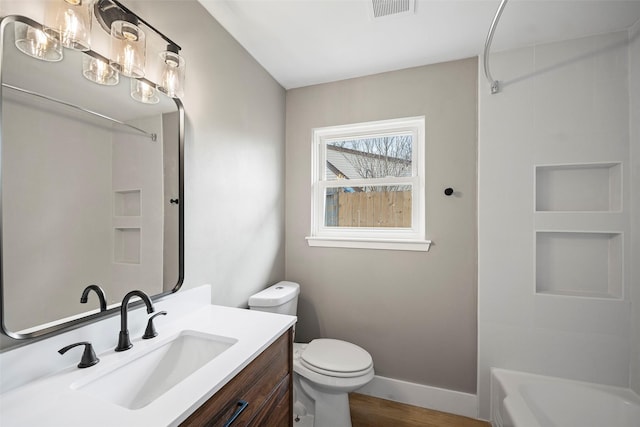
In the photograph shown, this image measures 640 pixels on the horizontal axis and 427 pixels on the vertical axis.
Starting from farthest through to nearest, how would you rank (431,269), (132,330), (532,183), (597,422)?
→ (431,269) → (532,183) → (597,422) → (132,330)

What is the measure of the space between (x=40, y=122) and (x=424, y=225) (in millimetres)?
1967

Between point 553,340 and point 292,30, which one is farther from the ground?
point 292,30

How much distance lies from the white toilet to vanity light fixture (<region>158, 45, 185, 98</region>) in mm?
1199

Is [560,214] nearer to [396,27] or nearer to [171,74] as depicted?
[396,27]

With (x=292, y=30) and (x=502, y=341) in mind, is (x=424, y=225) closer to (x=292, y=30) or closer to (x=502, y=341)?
(x=502, y=341)

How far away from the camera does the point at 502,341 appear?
68.9 inches

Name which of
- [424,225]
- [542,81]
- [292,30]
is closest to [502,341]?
[424,225]

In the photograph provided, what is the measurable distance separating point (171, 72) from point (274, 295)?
1.32 m

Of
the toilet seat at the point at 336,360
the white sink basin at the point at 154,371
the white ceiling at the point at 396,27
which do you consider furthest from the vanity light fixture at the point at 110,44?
the toilet seat at the point at 336,360

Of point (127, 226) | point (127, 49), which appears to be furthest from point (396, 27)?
point (127, 226)

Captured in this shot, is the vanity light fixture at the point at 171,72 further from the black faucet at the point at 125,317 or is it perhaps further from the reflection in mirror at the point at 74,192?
the black faucet at the point at 125,317

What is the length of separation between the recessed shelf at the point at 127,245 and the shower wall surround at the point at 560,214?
1898 mm

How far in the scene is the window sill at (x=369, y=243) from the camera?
1.92m

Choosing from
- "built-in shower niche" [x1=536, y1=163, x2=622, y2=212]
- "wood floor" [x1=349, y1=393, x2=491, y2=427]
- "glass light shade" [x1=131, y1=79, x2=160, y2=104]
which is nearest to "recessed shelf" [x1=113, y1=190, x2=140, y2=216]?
"glass light shade" [x1=131, y1=79, x2=160, y2=104]
